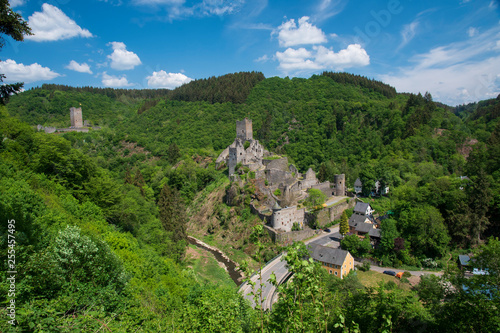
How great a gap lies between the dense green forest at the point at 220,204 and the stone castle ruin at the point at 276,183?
15.0 ft

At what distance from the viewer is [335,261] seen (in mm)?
29328

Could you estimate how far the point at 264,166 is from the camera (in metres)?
46.8

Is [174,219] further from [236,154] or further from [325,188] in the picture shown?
[325,188]

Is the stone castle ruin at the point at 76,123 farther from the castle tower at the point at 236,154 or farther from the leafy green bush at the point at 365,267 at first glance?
the leafy green bush at the point at 365,267

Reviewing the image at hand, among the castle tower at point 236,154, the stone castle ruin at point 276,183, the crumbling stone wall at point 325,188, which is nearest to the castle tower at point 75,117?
the stone castle ruin at point 276,183

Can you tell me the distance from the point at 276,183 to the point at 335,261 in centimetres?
1693

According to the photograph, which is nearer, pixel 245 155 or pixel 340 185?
pixel 340 185

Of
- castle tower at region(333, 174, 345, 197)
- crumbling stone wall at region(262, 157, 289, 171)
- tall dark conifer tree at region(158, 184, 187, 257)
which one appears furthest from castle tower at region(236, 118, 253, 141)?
tall dark conifer tree at region(158, 184, 187, 257)

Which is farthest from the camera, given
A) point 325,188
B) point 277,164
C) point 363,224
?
point 277,164

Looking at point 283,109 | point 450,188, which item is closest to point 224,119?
point 283,109

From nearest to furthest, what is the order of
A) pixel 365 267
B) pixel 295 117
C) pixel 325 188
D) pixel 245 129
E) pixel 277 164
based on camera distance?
pixel 365 267, pixel 325 188, pixel 277 164, pixel 245 129, pixel 295 117

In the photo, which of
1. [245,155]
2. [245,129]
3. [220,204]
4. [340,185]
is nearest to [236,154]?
[245,155]

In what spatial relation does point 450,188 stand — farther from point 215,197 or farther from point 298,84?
point 298,84

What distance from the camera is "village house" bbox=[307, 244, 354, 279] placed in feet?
95.0
